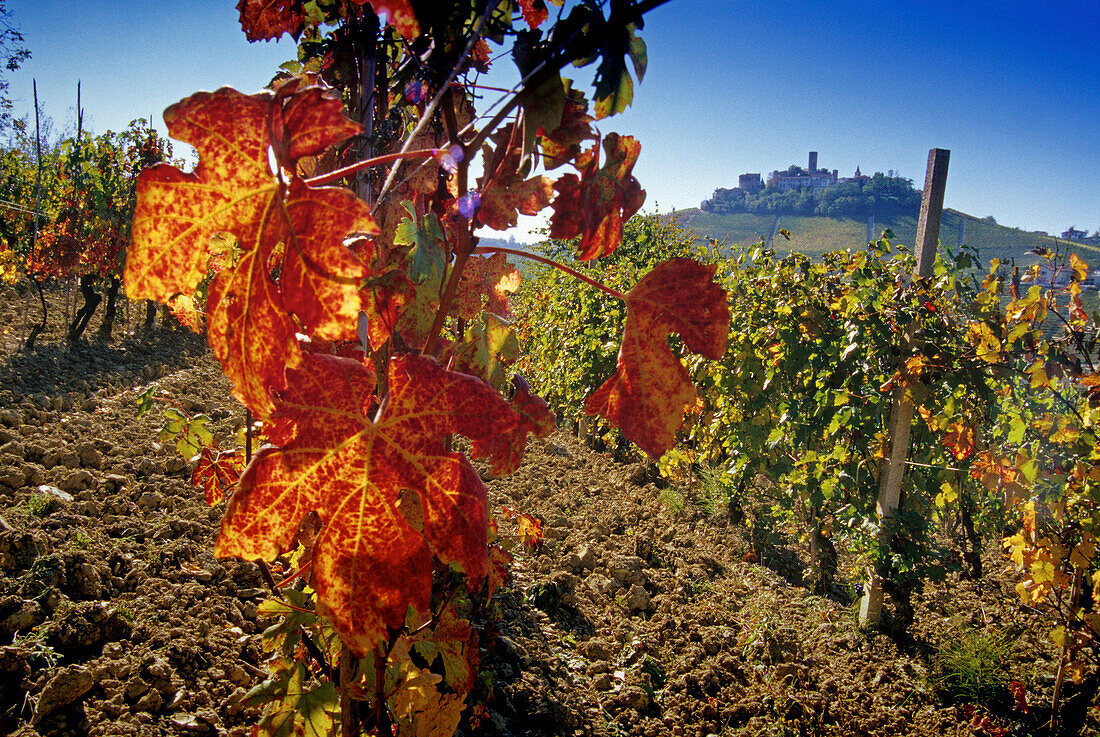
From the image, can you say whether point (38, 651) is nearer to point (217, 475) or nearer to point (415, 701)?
point (217, 475)

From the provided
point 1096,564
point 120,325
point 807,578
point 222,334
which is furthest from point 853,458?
point 120,325

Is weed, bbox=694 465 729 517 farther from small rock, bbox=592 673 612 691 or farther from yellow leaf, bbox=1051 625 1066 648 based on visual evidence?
small rock, bbox=592 673 612 691

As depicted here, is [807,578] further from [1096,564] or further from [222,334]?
[222,334]

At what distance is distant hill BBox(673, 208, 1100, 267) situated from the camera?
2053 inches

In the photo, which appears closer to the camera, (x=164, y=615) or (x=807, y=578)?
(x=164, y=615)

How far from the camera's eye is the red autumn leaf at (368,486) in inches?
24.7

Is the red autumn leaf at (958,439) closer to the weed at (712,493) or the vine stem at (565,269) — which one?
the weed at (712,493)

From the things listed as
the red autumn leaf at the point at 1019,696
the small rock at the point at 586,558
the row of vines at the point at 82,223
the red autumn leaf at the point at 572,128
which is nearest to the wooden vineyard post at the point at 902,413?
the red autumn leaf at the point at 1019,696

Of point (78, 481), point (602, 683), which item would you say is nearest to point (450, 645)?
point (602, 683)

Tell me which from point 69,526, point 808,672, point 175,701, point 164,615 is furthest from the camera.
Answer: point 808,672

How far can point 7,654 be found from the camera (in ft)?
6.20

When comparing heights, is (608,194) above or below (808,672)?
above

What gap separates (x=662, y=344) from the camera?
0.81m

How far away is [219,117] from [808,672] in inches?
134
